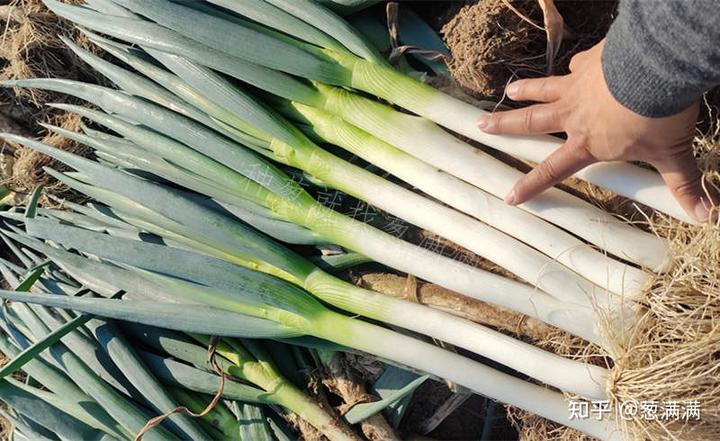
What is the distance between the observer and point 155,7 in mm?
1380

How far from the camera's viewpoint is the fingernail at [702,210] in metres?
1.14

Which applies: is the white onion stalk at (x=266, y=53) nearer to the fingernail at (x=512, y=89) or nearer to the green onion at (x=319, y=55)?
the green onion at (x=319, y=55)

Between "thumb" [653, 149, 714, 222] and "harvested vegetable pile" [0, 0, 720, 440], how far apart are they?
1.2 inches

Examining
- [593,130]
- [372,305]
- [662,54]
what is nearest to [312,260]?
[372,305]

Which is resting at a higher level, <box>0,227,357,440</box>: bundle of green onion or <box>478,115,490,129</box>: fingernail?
<box>478,115,490,129</box>: fingernail

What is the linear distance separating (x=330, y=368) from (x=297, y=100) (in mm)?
590

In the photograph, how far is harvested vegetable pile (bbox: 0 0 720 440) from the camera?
122cm

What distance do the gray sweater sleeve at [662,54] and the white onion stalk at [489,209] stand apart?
339 millimetres

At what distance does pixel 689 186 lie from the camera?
3.73ft

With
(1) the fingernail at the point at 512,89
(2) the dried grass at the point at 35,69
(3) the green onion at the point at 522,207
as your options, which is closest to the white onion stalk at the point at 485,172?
(3) the green onion at the point at 522,207

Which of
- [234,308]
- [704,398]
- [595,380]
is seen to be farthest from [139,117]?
[704,398]

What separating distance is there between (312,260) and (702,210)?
2.48ft

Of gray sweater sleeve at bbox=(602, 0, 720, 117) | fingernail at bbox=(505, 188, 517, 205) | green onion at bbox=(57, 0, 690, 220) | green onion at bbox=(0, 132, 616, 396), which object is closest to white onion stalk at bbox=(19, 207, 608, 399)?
green onion at bbox=(0, 132, 616, 396)

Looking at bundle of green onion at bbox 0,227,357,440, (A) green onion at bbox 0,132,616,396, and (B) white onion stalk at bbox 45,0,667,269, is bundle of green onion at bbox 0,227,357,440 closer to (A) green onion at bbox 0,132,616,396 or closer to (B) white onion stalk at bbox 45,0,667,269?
(A) green onion at bbox 0,132,616,396
